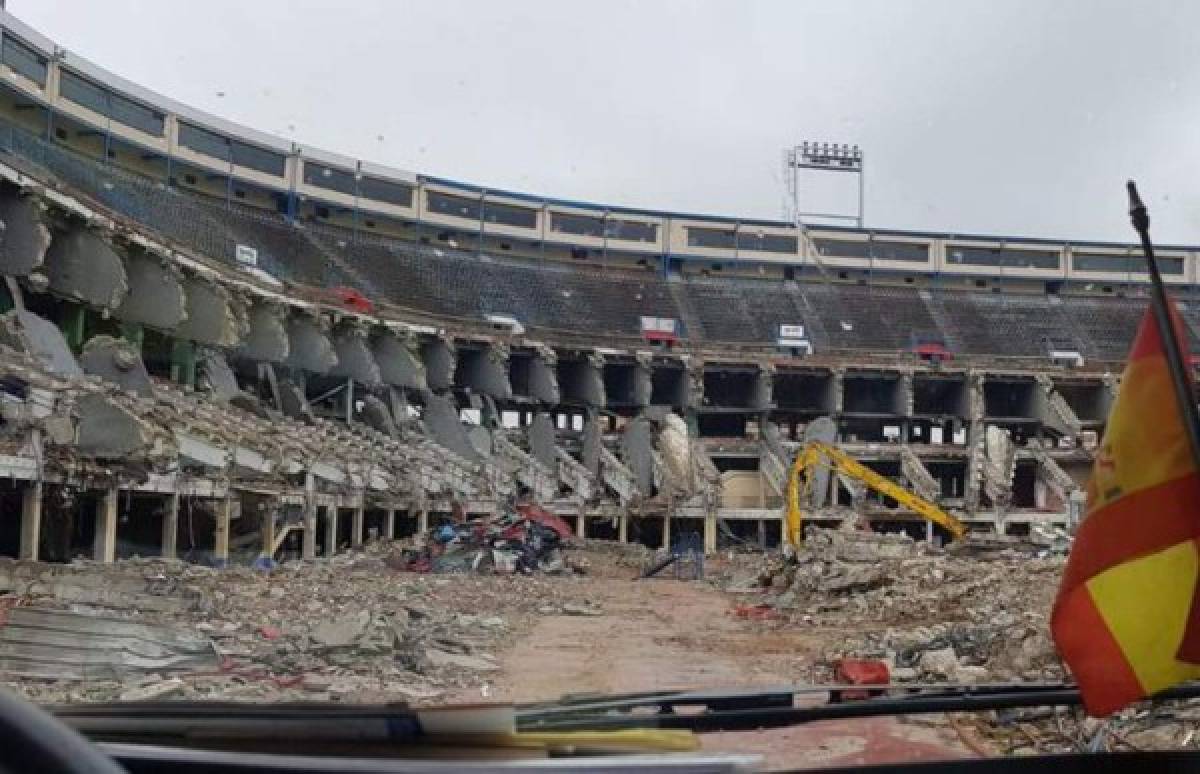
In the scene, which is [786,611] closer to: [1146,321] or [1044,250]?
[1146,321]

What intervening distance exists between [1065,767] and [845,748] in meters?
0.65

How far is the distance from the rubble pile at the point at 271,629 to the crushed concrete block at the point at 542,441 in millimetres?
21043

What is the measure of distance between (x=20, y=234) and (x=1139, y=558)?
26766mm

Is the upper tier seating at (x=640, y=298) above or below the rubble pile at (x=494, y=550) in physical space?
above

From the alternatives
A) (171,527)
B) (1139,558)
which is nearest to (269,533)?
(171,527)

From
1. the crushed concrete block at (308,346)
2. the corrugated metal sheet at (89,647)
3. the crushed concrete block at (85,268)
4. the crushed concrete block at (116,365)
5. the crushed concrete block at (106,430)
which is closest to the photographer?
the corrugated metal sheet at (89,647)

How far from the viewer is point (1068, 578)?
204cm

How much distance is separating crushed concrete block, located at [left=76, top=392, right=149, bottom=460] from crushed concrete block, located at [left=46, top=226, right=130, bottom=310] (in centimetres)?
1107

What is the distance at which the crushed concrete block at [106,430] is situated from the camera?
56.0ft

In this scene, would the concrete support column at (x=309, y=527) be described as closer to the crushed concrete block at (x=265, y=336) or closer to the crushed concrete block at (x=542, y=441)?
the crushed concrete block at (x=265, y=336)

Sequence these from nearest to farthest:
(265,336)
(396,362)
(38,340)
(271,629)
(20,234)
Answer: (271,629)
(38,340)
(20,234)
(265,336)
(396,362)

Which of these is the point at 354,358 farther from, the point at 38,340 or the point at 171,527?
the point at 171,527

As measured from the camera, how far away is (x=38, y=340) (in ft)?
74.4

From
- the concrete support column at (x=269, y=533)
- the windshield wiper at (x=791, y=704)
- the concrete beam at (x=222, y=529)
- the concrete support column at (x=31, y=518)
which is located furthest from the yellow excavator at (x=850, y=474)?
the windshield wiper at (x=791, y=704)
